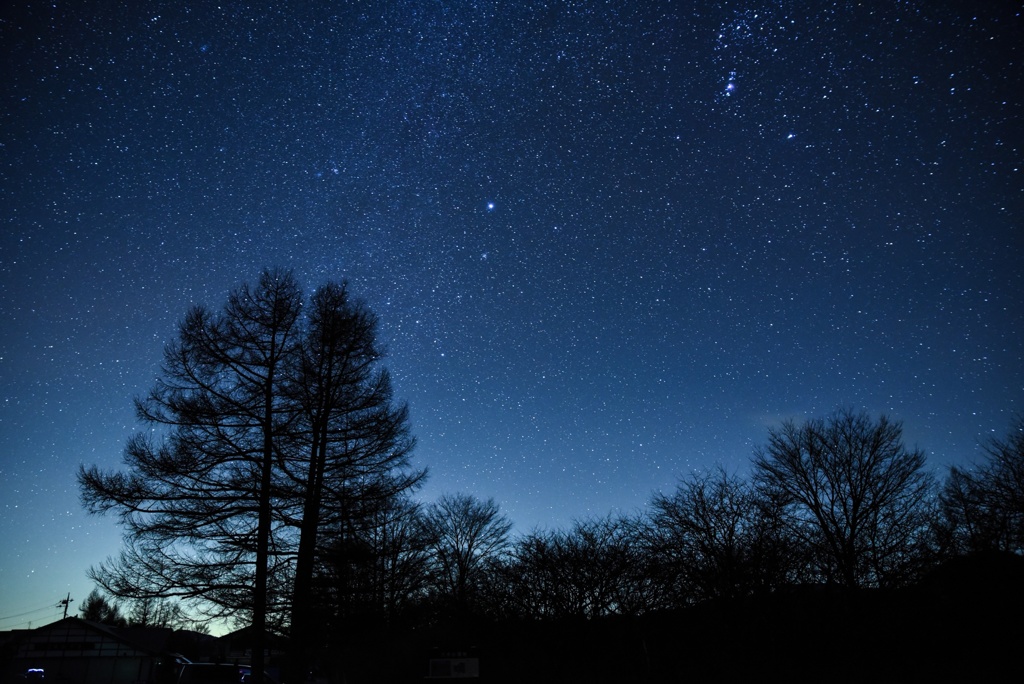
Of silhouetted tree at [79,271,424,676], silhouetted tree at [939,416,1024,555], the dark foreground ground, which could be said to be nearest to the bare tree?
silhouetted tree at [79,271,424,676]

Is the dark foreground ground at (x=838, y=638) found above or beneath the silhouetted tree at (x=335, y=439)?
beneath

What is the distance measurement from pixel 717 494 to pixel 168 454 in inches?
579

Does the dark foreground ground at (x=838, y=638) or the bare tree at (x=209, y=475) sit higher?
the bare tree at (x=209, y=475)

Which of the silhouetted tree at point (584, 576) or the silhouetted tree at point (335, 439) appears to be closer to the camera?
the silhouetted tree at point (335, 439)

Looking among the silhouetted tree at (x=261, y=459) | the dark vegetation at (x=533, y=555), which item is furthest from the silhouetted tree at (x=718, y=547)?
the silhouetted tree at (x=261, y=459)

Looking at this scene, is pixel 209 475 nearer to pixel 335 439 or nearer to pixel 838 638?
pixel 335 439

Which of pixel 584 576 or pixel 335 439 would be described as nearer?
pixel 335 439

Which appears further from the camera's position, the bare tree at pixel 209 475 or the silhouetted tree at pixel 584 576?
the silhouetted tree at pixel 584 576

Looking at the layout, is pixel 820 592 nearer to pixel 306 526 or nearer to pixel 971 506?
pixel 971 506

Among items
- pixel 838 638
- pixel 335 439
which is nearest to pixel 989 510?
pixel 838 638

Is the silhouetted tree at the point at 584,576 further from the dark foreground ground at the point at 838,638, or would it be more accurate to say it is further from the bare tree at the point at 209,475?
the bare tree at the point at 209,475

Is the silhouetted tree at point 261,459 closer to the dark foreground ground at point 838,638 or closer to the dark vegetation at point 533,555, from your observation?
the dark vegetation at point 533,555

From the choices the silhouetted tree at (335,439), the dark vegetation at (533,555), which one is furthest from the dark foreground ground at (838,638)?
the silhouetted tree at (335,439)

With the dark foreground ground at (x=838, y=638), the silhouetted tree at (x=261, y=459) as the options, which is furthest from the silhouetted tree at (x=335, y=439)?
the dark foreground ground at (x=838, y=638)
